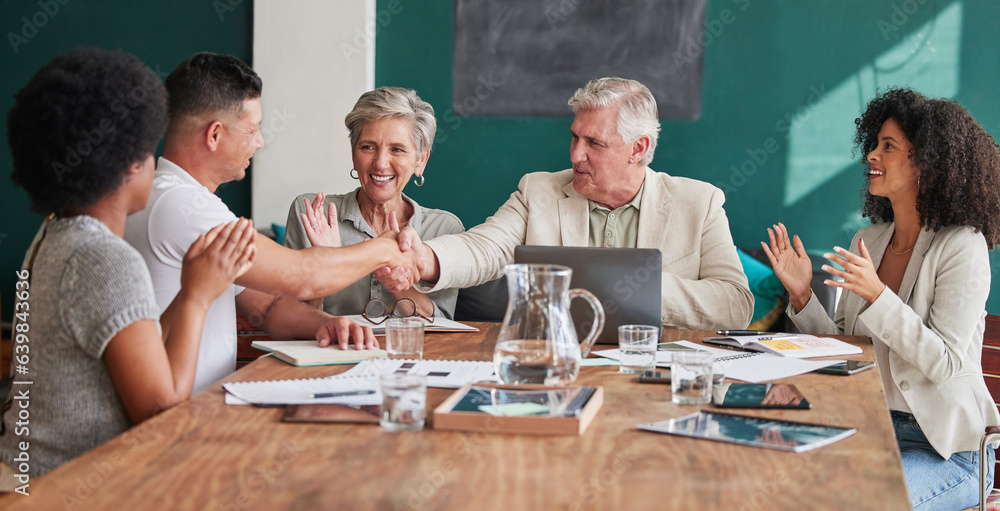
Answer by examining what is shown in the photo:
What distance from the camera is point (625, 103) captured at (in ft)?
8.71

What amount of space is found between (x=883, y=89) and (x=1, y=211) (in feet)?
14.8

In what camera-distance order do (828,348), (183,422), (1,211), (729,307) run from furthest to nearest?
(1,211) → (729,307) → (828,348) → (183,422)

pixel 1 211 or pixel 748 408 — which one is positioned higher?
pixel 1 211

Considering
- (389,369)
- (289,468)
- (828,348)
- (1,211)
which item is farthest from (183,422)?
(1,211)

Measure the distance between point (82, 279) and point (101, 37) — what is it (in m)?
3.69

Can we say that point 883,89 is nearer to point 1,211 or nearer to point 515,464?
point 515,464

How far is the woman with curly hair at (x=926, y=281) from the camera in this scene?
189 cm

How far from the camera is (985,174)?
6.82ft

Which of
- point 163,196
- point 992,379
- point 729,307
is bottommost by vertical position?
point 992,379
